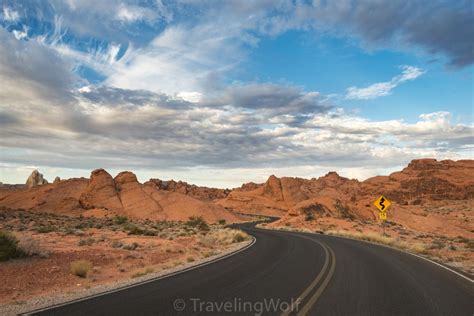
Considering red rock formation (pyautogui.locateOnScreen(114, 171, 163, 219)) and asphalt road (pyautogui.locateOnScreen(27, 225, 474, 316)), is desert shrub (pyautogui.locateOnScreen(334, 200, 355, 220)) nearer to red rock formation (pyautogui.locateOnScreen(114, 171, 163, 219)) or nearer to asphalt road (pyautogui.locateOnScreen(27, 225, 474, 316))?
red rock formation (pyautogui.locateOnScreen(114, 171, 163, 219))

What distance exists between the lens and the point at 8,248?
52.1ft

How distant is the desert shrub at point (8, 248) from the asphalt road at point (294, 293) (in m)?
Answer: 7.86

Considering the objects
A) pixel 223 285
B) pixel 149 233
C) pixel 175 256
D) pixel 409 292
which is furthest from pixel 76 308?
pixel 149 233

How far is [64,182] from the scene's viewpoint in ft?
304

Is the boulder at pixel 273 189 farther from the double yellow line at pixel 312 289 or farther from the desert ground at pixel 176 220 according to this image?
the double yellow line at pixel 312 289

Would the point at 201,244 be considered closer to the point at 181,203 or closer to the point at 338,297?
the point at 338,297

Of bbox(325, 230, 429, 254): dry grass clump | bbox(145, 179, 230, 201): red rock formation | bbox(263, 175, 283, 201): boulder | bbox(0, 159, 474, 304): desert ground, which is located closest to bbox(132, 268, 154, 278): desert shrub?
bbox(0, 159, 474, 304): desert ground

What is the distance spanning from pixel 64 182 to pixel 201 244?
75730 mm

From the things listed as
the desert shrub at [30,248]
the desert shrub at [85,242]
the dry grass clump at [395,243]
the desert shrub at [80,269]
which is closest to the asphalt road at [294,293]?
the desert shrub at [80,269]

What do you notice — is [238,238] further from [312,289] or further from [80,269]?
[312,289]

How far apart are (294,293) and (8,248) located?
40.3 feet

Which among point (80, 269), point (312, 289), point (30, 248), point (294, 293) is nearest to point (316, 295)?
point (294, 293)

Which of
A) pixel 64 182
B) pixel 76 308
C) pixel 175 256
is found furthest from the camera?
pixel 64 182

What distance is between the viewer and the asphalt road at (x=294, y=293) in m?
7.99
